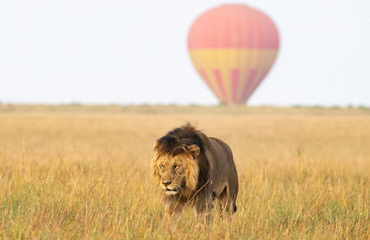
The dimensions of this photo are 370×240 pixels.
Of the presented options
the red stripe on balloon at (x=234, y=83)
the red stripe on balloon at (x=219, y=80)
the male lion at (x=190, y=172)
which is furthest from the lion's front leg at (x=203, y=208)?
the red stripe on balloon at (x=219, y=80)

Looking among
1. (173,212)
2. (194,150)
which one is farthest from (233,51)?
(194,150)

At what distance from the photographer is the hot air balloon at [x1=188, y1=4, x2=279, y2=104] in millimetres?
64062

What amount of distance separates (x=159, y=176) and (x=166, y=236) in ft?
1.87

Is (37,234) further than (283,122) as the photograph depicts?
No

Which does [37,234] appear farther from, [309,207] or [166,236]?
[309,207]

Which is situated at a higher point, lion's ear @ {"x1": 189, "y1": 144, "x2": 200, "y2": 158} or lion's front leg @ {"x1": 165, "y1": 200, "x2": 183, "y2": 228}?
lion's ear @ {"x1": 189, "y1": 144, "x2": 200, "y2": 158}

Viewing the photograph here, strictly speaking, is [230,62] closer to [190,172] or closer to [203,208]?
[203,208]

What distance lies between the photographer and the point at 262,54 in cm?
6481

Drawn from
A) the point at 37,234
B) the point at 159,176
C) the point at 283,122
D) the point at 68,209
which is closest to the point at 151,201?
the point at 68,209

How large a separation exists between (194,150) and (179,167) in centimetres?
21

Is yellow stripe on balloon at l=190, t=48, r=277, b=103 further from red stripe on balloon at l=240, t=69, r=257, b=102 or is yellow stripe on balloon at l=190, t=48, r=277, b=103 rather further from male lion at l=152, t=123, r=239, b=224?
male lion at l=152, t=123, r=239, b=224

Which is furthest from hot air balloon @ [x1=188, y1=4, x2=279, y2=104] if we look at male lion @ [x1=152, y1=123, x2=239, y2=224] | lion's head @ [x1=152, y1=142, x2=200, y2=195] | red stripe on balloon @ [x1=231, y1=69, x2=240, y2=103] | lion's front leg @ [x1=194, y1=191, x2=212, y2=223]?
lion's head @ [x1=152, y1=142, x2=200, y2=195]

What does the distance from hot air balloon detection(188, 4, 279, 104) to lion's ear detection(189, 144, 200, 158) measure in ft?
192

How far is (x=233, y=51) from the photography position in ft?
211
